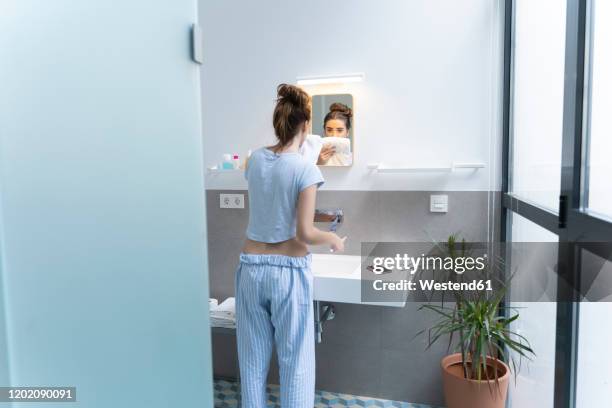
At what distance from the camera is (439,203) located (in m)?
2.40

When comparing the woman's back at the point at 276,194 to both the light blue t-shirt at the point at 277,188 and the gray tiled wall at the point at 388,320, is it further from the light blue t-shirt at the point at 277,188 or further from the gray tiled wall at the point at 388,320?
the gray tiled wall at the point at 388,320

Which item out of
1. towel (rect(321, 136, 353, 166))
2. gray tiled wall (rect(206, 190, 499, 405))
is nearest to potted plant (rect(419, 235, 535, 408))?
gray tiled wall (rect(206, 190, 499, 405))

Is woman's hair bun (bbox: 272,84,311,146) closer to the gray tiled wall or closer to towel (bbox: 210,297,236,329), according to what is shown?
the gray tiled wall

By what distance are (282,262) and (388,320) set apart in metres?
0.98

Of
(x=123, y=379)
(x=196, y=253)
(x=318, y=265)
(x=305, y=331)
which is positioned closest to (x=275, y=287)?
(x=305, y=331)

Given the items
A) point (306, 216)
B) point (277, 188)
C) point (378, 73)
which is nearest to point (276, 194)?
point (277, 188)

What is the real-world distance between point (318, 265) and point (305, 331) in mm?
710

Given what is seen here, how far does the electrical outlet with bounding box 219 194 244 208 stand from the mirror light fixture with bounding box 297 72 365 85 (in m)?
0.76

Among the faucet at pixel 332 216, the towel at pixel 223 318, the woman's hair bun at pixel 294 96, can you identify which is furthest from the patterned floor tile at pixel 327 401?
the woman's hair bun at pixel 294 96

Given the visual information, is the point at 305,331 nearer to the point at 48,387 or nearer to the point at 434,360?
the point at 434,360

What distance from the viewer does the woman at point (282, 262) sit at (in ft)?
5.97

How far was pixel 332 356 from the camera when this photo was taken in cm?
265

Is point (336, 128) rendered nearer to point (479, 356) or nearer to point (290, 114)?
point (290, 114)

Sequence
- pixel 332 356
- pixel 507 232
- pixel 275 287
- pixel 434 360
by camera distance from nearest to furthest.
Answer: pixel 275 287 < pixel 507 232 < pixel 434 360 < pixel 332 356
